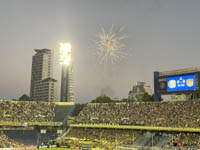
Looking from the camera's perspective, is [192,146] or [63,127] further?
[63,127]

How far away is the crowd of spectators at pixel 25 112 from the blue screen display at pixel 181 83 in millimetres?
40262

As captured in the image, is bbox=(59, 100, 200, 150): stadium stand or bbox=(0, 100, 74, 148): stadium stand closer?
bbox=(59, 100, 200, 150): stadium stand

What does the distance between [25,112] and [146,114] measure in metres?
38.6

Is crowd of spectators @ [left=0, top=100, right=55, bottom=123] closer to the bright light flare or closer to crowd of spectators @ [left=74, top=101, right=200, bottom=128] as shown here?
crowd of spectators @ [left=74, top=101, right=200, bottom=128]

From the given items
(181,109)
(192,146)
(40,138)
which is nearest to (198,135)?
(192,146)

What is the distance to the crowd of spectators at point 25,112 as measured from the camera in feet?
246

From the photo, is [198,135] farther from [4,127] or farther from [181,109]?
[4,127]

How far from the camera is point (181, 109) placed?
61812mm

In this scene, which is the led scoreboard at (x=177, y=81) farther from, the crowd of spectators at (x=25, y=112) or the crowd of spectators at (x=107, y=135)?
the crowd of spectators at (x=25, y=112)

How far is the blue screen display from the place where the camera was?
59.1 metres

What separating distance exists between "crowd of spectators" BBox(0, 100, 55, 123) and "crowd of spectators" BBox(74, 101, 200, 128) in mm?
10893

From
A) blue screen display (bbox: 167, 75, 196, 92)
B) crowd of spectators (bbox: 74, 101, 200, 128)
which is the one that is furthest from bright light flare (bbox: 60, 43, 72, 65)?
blue screen display (bbox: 167, 75, 196, 92)

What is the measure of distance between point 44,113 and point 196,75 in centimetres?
4927

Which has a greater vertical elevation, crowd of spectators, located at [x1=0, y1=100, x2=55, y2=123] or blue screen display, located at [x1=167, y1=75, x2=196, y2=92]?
blue screen display, located at [x1=167, y1=75, x2=196, y2=92]
